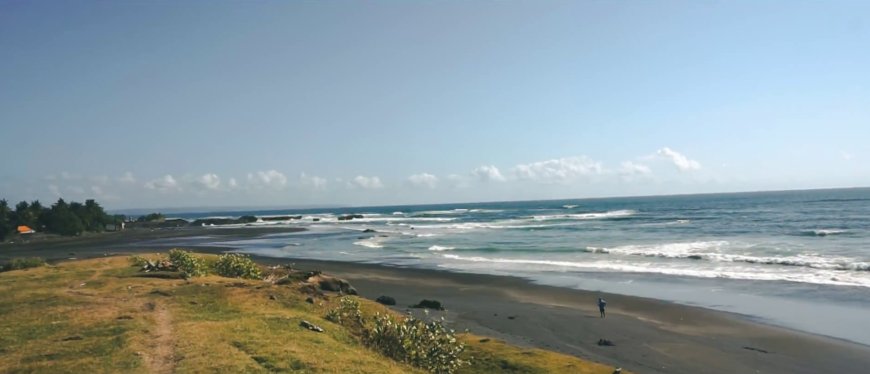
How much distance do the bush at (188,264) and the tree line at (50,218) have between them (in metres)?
73.3

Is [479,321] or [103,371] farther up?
[103,371]

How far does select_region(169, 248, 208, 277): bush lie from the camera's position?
24.4 meters

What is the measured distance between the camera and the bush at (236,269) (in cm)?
2578

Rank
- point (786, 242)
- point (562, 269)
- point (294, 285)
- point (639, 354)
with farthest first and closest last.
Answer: point (786, 242)
point (562, 269)
point (294, 285)
point (639, 354)

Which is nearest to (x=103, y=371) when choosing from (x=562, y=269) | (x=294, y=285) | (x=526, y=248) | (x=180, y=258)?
(x=294, y=285)

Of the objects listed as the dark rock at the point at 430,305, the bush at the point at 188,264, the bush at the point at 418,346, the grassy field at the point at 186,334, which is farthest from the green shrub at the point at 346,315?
the bush at the point at 188,264

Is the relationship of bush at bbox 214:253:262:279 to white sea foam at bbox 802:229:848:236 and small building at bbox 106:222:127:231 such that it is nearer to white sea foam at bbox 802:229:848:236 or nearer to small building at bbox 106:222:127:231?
white sea foam at bbox 802:229:848:236

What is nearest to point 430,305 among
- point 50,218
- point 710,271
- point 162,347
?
point 162,347

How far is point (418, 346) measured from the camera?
14227 millimetres

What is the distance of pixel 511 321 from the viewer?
23.1m

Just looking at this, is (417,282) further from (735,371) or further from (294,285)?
(735,371)

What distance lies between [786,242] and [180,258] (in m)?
50.3

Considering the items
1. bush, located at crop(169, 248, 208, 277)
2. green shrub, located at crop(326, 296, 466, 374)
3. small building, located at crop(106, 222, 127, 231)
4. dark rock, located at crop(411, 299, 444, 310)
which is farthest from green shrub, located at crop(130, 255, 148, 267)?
small building, located at crop(106, 222, 127, 231)

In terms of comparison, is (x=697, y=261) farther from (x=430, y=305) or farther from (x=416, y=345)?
(x=416, y=345)
